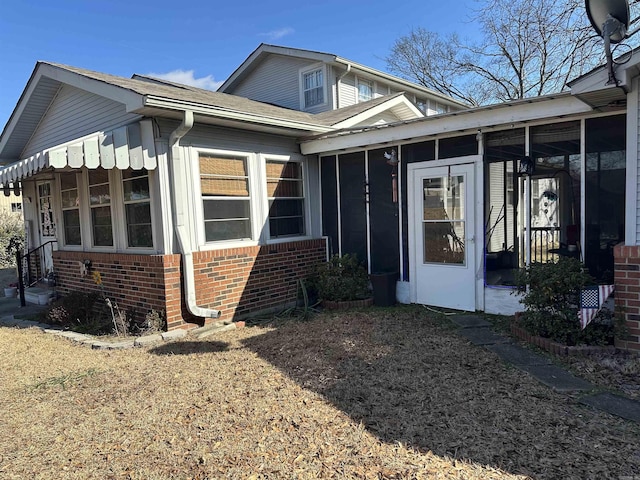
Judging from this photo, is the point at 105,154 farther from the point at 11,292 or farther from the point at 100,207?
the point at 11,292

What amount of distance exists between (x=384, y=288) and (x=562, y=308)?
282cm

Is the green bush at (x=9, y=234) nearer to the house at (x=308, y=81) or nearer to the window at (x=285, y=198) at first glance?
the house at (x=308, y=81)

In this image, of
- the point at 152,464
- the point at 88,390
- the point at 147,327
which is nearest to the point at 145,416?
the point at 152,464

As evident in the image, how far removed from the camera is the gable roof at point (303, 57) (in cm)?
1119

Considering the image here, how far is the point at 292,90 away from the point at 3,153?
752cm

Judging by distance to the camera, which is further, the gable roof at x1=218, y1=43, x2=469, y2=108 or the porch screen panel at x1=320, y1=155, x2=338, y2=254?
the gable roof at x1=218, y1=43, x2=469, y2=108

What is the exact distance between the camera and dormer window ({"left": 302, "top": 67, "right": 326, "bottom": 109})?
38.3 feet

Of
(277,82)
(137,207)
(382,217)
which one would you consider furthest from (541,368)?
(277,82)

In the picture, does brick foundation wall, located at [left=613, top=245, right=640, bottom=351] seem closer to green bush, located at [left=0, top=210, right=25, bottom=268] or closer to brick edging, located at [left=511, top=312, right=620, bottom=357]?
brick edging, located at [left=511, top=312, right=620, bottom=357]

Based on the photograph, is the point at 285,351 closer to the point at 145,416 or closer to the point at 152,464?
the point at 145,416

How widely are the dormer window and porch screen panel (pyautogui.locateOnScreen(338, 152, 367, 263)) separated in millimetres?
4931

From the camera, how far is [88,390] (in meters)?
3.94

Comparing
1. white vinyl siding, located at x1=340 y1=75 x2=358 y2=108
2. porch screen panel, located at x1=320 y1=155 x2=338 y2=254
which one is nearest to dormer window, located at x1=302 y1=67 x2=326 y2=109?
white vinyl siding, located at x1=340 y1=75 x2=358 y2=108

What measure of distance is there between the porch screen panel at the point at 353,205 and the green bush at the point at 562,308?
320 centimetres
